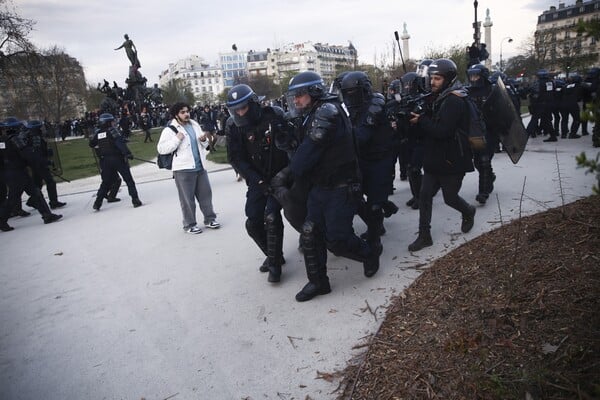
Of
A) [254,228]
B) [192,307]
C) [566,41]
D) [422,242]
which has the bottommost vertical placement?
[192,307]

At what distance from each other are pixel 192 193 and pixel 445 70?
4.06 metres

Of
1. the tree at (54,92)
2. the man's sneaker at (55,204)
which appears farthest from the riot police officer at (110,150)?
the tree at (54,92)

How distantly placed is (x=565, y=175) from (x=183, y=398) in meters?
6.66

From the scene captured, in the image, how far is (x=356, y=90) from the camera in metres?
4.49

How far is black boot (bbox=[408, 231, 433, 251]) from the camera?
443 cm

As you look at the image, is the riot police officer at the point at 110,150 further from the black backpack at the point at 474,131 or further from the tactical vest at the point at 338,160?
the black backpack at the point at 474,131

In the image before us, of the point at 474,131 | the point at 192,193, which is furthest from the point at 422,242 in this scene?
the point at 192,193

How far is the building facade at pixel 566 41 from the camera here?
5.98ft

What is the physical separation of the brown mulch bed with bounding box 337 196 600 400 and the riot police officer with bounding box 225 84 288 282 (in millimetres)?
1385

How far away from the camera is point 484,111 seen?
588 cm

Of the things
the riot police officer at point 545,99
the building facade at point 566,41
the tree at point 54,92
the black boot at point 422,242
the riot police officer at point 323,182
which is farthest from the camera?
the tree at point 54,92

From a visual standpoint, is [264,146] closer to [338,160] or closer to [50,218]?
[338,160]

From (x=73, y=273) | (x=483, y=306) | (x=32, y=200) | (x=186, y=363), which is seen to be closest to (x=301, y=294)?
(x=186, y=363)

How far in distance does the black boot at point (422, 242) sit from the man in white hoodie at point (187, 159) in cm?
319
